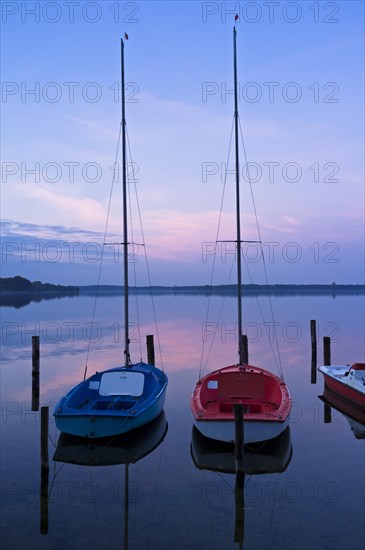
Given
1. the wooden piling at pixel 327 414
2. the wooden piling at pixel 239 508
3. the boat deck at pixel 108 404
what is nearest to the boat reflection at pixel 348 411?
the wooden piling at pixel 327 414

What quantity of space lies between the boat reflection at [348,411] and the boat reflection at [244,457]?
9.27 ft

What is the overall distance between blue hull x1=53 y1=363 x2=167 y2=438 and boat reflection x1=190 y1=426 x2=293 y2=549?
191 cm

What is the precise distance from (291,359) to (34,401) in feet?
55.0

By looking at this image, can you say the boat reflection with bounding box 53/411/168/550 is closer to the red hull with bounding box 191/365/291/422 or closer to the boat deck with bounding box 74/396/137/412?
the boat deck with bounding box 74/396/137/412

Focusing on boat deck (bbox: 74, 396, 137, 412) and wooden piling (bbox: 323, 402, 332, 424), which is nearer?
boat deck (bbox: 74, 396, 137, 412)

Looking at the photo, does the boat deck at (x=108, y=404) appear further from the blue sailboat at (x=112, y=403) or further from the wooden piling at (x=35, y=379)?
the wooden piling at (x=35, y=379)

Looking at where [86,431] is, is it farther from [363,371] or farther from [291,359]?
[291,359]

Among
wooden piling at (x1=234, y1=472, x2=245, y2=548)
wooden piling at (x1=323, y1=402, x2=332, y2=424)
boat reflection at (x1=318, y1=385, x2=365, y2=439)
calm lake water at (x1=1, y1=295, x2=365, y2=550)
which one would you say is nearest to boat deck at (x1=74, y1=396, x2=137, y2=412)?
calm lake water at (x1=1, y1=295, x2=365, y2=550)

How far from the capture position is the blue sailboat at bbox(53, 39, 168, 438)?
14.5 meters

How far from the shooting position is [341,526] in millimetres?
10273

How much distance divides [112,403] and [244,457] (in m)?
4.89

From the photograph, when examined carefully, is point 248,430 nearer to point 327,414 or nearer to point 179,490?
point 179,490

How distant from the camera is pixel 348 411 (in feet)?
63.7

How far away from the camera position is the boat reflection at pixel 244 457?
43.4 feet
